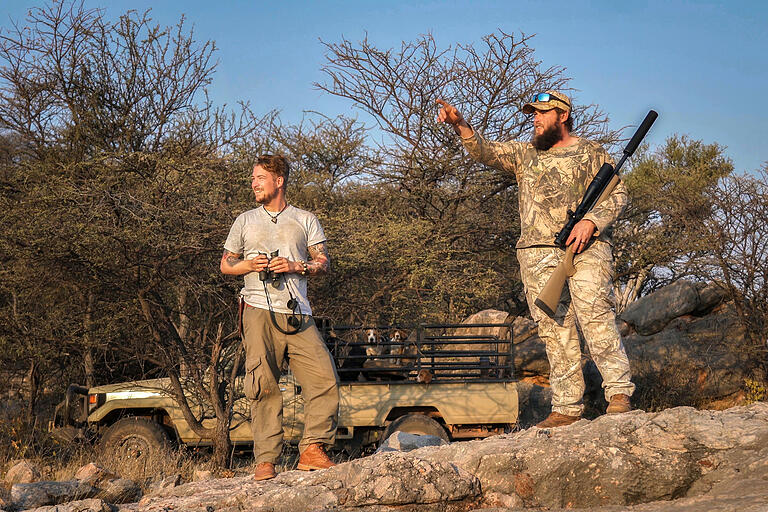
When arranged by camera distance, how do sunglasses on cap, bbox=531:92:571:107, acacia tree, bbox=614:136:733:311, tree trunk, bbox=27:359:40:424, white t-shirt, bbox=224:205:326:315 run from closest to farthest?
1. white t-shirt, bbox=224:205:326:315
2. sunglasses on cap, bbox=531:92:571:107
3. tree trunk, bbox=27:359:40:424
4. acacia tree, bbox=614:136:733:311

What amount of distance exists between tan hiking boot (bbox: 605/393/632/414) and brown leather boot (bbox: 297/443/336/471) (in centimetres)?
157

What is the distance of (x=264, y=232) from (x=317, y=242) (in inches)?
13.0

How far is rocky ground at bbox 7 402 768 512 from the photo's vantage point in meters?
3.90

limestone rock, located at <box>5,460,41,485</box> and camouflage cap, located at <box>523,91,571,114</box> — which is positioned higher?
camouflage cap, located at <box>523,91,571,114</box>

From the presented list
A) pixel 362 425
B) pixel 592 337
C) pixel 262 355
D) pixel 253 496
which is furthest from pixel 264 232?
pixel 362 425

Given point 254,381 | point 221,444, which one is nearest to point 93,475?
point 254,381

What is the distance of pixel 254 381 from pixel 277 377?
16cm

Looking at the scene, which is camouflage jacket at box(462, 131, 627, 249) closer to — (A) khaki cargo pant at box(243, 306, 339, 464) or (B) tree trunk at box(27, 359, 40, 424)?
(A) khaki cargo pant at box(243, 306, 339, 464)

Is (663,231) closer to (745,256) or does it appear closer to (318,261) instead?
(745,256)

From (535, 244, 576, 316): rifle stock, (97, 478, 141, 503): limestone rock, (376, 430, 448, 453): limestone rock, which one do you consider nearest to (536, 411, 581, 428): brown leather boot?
(535, 244, 576, 316): rifle stock

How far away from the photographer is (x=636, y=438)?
4.18m

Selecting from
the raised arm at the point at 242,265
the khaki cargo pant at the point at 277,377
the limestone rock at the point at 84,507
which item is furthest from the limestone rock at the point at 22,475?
the raised arm at the point at 242,265

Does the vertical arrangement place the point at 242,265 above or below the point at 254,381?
above

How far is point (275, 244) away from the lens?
4.88 meters
